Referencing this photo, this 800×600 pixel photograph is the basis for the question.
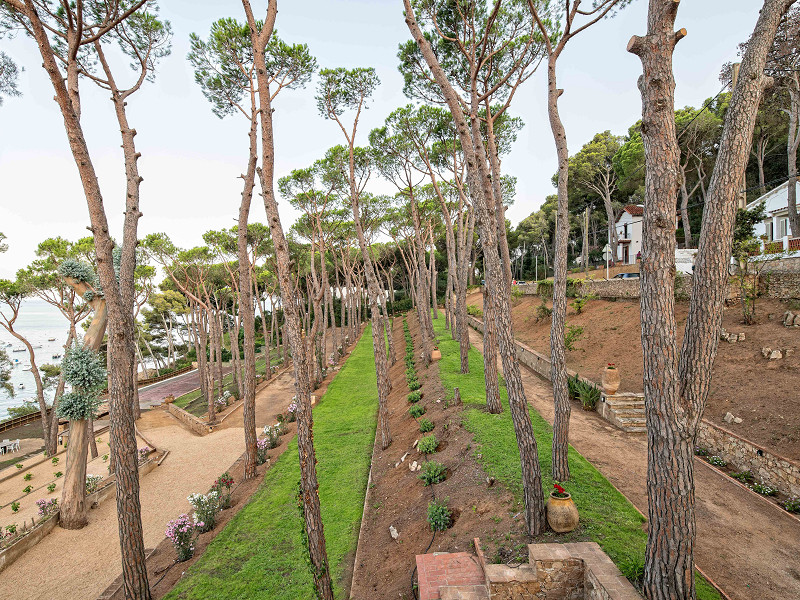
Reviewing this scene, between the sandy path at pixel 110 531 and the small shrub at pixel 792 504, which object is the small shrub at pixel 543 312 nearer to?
the sandy path at pixel 110 531

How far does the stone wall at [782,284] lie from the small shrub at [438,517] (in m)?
11.7

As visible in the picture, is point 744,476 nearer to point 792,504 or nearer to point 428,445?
point 792,504

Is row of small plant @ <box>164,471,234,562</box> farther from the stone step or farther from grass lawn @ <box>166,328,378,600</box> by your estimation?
the stone step

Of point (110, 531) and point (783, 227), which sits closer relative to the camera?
point (110, 531)

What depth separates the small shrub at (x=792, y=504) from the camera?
A: 6.15 meters

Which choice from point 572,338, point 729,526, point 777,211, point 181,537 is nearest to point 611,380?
point 729,526

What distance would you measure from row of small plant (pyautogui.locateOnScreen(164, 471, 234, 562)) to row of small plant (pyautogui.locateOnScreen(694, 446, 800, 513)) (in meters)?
10.0

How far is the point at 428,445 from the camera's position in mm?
8930

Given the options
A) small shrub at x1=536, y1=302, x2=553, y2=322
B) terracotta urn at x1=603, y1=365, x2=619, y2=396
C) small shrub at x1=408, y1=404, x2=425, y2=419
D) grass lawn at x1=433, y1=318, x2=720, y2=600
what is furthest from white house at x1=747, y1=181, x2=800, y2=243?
small shrub at x1=408, y1=404, x2=425, y2=419

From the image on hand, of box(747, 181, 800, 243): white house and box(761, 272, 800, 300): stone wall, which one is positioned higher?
box(747, 181, 800, 243): white house

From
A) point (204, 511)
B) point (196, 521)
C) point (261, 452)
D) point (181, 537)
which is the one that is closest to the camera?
point (181, 537)

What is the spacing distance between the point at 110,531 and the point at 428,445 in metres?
7.41

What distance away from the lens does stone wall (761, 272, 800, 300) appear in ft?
36.1

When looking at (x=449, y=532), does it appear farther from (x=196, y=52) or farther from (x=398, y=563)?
(x=196, y=52)
